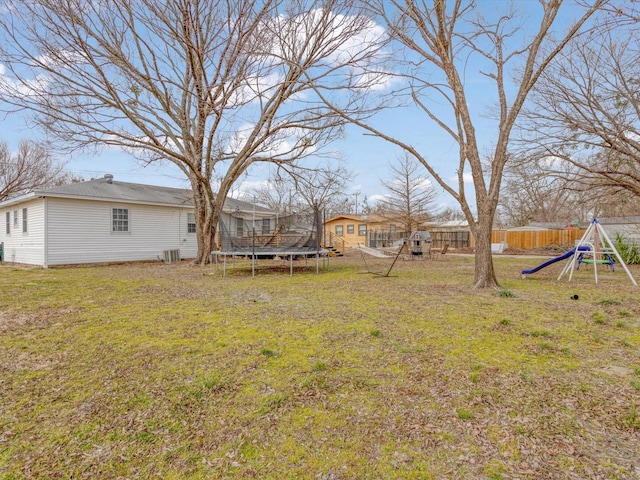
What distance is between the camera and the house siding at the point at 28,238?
40.3ft

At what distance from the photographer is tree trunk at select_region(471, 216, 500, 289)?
687 centimetres

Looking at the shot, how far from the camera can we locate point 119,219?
1394 centimetres

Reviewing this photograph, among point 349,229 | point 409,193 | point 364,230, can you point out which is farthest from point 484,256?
point 349,229

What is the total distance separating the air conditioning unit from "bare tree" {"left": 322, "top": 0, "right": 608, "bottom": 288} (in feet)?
35.1

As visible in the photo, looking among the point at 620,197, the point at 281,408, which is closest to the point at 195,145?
the point at 281,408

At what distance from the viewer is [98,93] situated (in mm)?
10367

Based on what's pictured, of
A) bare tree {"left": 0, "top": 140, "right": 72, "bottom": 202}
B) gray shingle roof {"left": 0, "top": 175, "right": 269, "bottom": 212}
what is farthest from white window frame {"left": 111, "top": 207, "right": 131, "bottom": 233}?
bare tree {"left": 0, "top": 140, "right": 72, "bottom": 202}

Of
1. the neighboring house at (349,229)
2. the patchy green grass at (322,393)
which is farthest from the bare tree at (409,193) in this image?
the patchy green grass at (322,393)

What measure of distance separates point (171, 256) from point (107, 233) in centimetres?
253

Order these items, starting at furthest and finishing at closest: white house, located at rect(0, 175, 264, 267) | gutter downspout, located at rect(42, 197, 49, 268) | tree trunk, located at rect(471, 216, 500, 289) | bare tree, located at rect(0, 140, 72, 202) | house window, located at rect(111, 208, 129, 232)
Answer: bare tree, located at rect(0, 140, 72, 202), house window, located at rect(111, 208, 129, 232), white house, located at rect(0, 175, 264, 267), gutter downspout, located at rect(42, 197, 49, 268), tree trunk, located at rect(471, 216, 500, 289)

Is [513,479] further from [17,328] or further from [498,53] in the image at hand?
[498,53]

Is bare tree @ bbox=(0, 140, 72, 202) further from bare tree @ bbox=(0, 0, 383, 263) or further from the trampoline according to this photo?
the trampoline

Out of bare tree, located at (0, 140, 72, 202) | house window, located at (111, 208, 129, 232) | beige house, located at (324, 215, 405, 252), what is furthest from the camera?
beige house, located at (324, 215, 405, 252)

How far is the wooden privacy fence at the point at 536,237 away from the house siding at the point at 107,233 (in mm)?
17893
